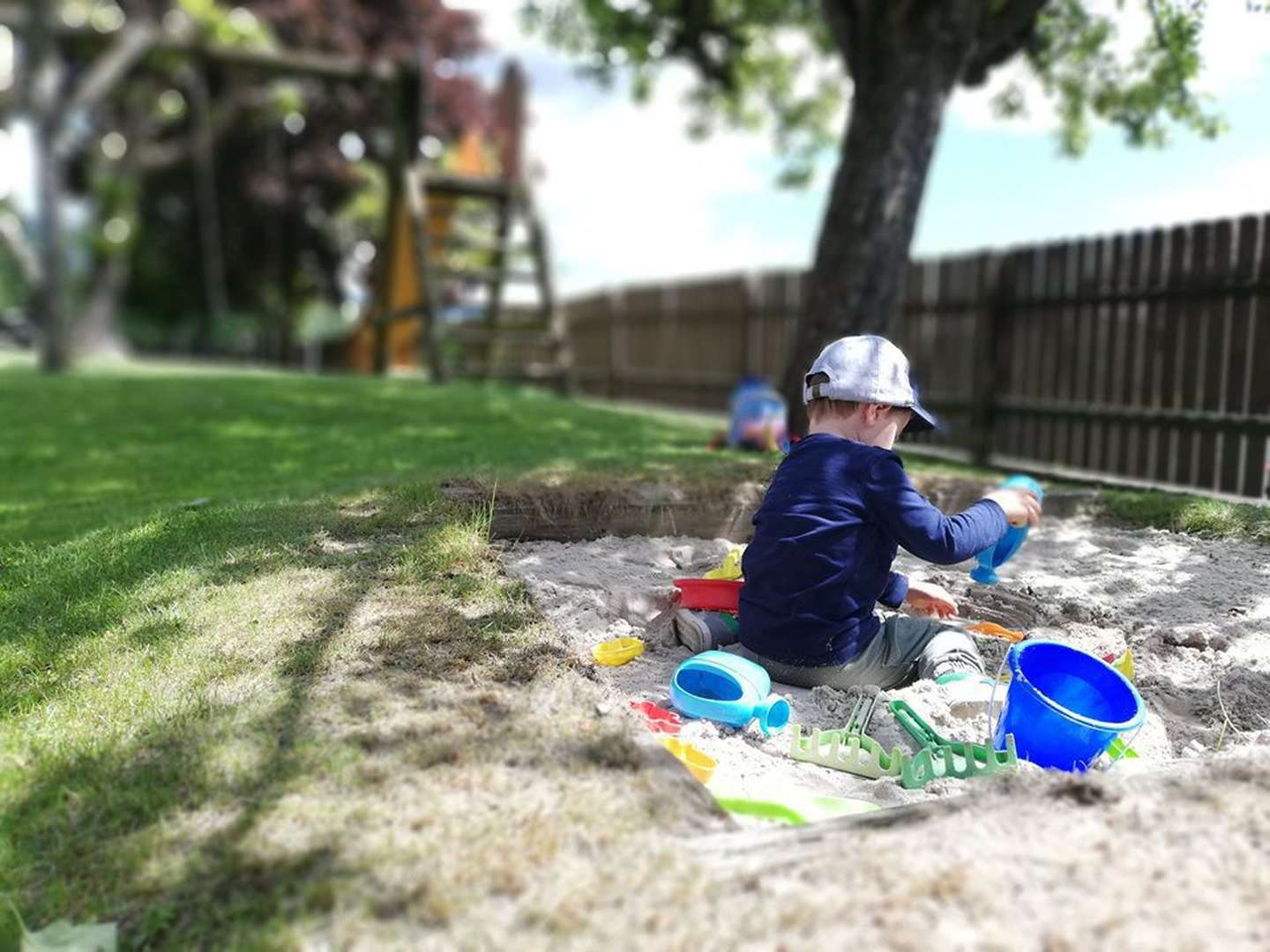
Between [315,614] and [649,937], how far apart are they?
1.72 m

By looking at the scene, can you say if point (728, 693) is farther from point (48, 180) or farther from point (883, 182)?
point (48, 180)

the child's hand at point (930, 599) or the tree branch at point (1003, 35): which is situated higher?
the tree branch at point (1003, 35)

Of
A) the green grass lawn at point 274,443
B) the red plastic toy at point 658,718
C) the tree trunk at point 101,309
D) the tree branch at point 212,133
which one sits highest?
Answer: the tree branch at point 212,133

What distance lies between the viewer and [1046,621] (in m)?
3.71

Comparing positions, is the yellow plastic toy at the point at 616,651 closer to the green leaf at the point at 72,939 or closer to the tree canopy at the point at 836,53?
the green leaf at the point at 72,939

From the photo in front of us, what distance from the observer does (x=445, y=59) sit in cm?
2675

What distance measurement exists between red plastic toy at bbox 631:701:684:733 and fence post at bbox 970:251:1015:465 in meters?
6.76

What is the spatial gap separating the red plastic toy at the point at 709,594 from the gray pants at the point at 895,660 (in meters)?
0.28

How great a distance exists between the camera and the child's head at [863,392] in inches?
121

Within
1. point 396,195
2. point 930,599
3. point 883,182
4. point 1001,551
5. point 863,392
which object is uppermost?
point 396,195

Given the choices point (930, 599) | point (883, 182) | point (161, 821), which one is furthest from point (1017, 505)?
point (883, 182)

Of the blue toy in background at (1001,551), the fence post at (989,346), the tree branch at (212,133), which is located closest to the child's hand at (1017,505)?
the blue toy in background at (1001,551)

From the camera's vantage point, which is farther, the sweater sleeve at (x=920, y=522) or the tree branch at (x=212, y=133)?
the tree branch at (x=212, y=133)

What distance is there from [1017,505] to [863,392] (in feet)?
2.05
